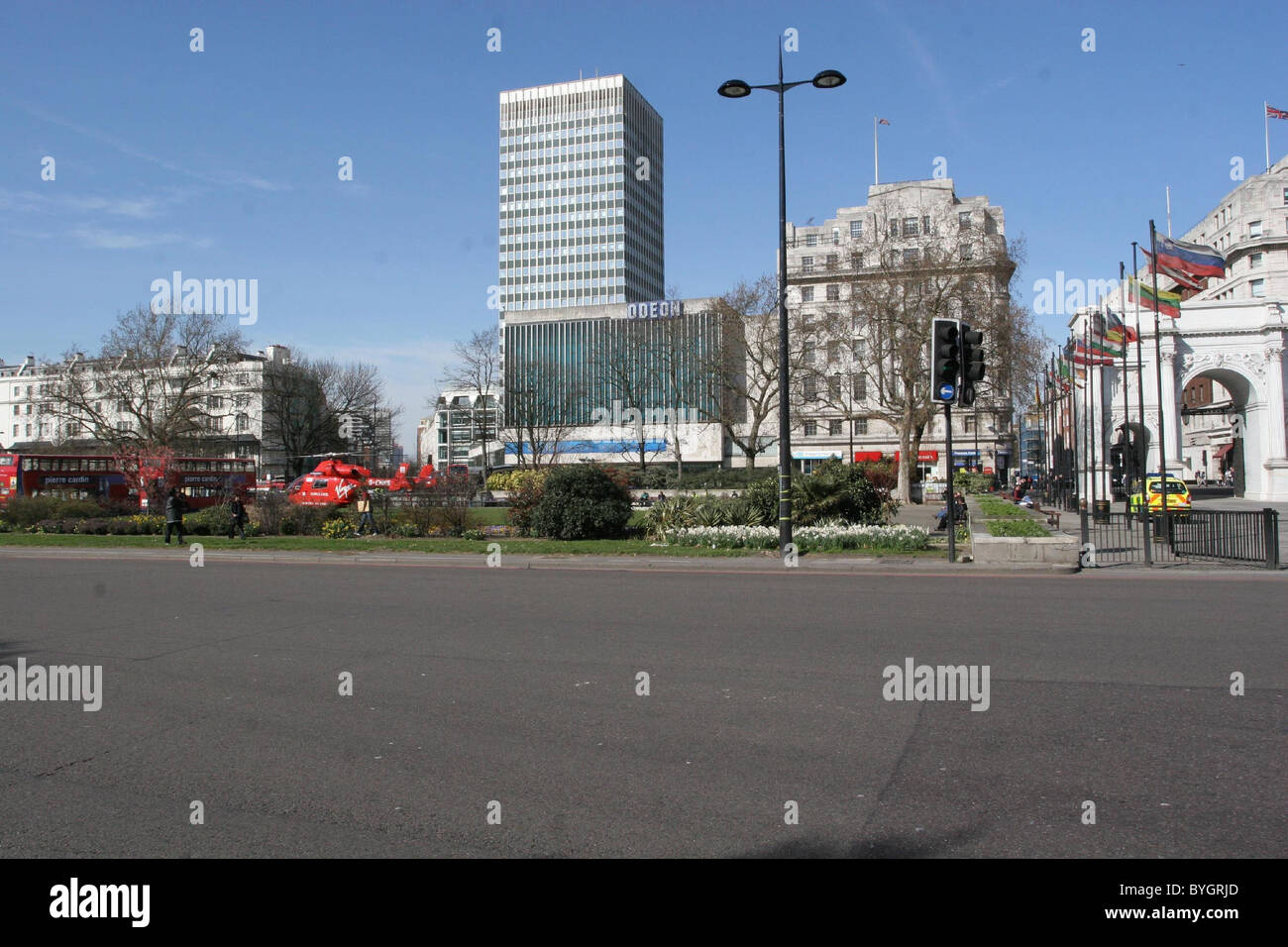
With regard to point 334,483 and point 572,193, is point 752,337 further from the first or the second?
point 572,193

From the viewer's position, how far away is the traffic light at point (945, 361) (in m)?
17.9

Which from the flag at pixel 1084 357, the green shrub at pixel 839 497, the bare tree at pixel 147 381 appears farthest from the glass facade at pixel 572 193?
the green shrub at pixel 839 497

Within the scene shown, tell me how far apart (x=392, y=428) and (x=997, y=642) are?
3189 inches

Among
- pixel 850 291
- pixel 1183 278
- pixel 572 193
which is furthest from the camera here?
pixel 572 193

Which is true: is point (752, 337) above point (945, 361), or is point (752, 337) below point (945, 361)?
above

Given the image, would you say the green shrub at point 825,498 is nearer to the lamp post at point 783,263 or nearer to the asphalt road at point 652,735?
the lamp post at point 783,263

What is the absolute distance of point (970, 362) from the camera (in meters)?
18.2

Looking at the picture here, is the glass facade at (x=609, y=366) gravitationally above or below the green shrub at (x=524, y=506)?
above

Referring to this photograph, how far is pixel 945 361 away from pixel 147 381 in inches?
2424

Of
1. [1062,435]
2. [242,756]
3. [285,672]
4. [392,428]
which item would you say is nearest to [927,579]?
[285,672]

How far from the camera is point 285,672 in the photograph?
8250 mm
